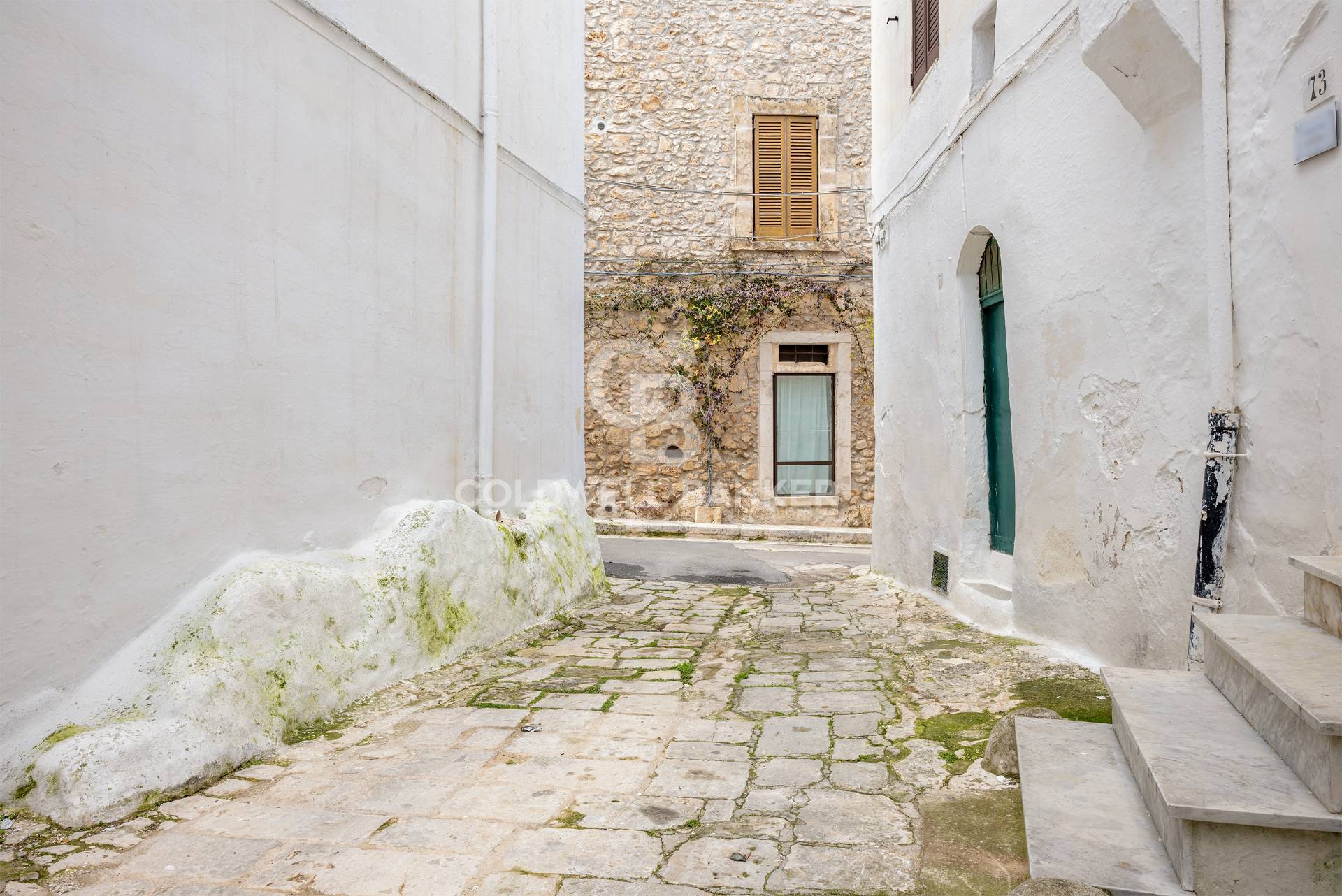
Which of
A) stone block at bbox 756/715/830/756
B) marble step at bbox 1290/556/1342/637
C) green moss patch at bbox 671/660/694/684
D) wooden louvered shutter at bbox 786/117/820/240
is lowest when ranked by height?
green moss patch at bbox 671/660/694/684

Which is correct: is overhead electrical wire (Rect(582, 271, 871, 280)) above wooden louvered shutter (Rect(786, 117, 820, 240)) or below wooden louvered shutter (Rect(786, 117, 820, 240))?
below

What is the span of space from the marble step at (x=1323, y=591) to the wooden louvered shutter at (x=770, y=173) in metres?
12.3

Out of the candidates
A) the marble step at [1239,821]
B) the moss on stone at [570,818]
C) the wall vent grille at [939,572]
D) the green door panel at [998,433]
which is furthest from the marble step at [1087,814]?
the wall vent grille at [939,572]

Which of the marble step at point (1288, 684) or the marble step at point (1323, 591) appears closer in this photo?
the marble step at point (1288, 684)

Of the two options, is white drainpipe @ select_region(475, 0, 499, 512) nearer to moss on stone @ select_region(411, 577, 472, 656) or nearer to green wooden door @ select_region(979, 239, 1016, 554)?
moss on stone @ select_region(411, 577, 472, 656)

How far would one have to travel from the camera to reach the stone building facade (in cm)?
1416

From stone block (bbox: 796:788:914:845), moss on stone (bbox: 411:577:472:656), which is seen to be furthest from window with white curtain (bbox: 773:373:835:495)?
stone block (bbox: 796:788:914:845)

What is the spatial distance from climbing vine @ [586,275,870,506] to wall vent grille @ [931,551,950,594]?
7408 millimetres

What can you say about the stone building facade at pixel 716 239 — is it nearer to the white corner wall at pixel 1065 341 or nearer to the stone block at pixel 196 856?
the white corner wall at pixel 1065 341

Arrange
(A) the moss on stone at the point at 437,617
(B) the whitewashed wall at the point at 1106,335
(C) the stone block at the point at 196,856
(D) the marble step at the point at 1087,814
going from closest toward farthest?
1. (D) the marble step at the point at 1087,814
2. (C) the stone block at the point at 196,856
3. (B) the whitewashed wall at the point at 1106,335
4. (A) the moss on stone at the point at 437,617

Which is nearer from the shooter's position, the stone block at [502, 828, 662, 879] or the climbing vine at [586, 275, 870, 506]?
the stone block at [502, 828, 662, 879]

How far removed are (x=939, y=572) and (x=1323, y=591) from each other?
4.10m

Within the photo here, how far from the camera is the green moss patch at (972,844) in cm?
235

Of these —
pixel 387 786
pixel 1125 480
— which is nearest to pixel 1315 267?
pixel 1125 480
